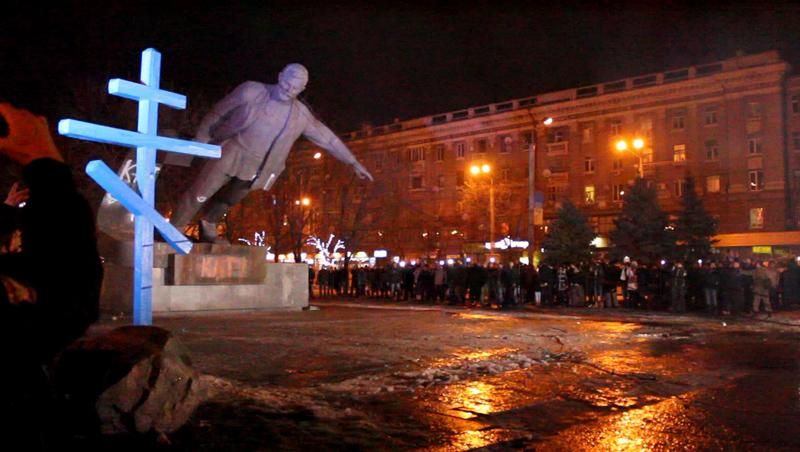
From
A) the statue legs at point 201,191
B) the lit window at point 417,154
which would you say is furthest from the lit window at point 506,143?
the statue legs at point 201,191

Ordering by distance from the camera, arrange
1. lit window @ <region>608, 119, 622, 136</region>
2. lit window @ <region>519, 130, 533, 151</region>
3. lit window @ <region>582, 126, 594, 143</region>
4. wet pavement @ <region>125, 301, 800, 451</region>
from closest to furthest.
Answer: wet pavement @ <region>125, 301, 800, 451</region>
lit window @ <region>608, 119, 622, 136</region>
lit window @ <region>582, 126, 594, 143</region>
lit window @ <region>519, 130, 533, 151</region>

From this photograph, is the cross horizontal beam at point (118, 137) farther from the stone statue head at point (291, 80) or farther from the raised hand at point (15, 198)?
the raised hand at point (15, 198)

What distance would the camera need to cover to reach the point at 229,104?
14.5 meters

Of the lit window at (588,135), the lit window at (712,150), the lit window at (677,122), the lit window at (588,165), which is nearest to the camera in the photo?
the lit window at (712,150)

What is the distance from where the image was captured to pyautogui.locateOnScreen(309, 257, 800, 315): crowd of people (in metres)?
22.1

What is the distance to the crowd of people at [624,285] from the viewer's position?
2212 centimetres

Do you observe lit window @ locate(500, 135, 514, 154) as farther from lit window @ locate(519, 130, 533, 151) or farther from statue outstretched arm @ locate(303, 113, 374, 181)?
statue outstretched arm @ locate(303, 113, 374, 181)

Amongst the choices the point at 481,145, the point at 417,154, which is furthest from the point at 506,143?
the point at 417,154

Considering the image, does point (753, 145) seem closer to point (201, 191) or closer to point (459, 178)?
point (459, 178)

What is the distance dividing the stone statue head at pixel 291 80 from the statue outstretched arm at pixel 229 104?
47 centimetres

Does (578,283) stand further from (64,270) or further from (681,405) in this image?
(64,270)

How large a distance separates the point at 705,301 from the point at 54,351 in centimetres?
A: 2365

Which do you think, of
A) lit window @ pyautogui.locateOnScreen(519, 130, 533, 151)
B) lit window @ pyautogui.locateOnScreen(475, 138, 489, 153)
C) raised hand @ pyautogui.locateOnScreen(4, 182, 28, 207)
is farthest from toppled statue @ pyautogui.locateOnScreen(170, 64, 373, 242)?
lit window @ pyautogui.locateOnScreen(475, 138, 489, 153)

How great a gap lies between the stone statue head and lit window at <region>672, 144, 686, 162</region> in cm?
5113
